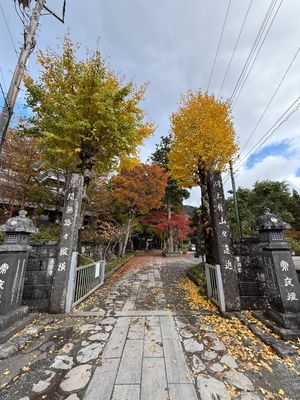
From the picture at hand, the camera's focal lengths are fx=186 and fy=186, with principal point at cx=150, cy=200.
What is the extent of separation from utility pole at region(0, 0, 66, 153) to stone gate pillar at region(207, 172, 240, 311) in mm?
6185

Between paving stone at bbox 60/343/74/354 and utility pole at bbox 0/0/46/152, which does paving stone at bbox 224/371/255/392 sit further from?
utility pole at bbox 0/0/46/152

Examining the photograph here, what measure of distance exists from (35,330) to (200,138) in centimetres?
812

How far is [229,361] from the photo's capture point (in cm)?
298

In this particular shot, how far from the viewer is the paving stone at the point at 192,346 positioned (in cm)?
331

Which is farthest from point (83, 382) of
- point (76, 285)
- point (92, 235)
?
point (92, 235)

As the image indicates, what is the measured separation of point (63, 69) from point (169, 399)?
31.3 ft

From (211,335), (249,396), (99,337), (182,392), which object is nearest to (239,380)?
(249,396)

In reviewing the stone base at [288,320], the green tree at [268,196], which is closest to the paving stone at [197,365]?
the stone base at [288,320]

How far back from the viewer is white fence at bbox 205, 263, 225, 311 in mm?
4922

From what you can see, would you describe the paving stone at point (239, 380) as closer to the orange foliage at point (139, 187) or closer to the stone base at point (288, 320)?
the stone base at point (288, 320)

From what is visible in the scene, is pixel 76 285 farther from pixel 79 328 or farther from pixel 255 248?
pixel 255 248

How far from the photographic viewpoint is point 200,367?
2826mm

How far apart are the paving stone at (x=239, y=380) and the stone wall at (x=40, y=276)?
4.52m

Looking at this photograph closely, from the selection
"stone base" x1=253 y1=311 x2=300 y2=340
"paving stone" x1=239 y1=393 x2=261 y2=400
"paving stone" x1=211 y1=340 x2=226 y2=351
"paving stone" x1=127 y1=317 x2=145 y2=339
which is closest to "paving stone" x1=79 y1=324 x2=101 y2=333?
"paving stone" x1=127 y1=317 x2=145 y2=339
